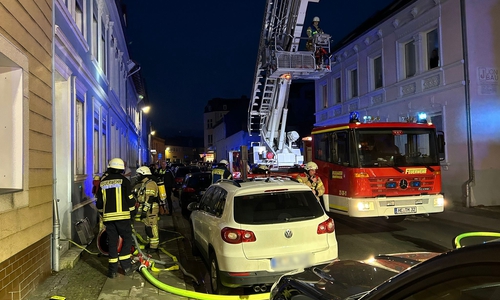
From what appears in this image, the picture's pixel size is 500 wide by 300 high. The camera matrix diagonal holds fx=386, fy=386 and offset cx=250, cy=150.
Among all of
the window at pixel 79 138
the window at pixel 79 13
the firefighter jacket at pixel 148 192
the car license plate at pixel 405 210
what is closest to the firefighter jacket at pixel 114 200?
the firefighter jacket at pixel 148 192

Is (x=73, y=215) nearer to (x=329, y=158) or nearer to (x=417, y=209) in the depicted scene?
(x=329, y=158)

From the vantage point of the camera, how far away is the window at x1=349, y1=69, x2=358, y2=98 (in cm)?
→ 2020

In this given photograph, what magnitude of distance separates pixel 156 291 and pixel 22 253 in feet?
5.86

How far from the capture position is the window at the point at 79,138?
918 centimetres

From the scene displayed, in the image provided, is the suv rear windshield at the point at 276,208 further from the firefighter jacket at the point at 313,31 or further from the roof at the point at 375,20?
the roof at the point at 375,20

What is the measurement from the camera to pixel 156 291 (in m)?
5.39

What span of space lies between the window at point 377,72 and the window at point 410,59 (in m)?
1.75

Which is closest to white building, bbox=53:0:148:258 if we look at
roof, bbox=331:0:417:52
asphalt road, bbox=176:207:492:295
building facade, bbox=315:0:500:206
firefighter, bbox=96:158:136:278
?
firefighter, bbox=96:158:136:278

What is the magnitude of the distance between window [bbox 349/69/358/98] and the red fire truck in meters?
11.4

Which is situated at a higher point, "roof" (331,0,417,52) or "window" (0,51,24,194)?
"roof" (331,0,417,52)

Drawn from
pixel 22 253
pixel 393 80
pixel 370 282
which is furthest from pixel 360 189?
pixel 393 80

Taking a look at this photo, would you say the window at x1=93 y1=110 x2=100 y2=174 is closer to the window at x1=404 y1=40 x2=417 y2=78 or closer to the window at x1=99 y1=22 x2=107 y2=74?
the window at x1=99 y1=22 x2=107 y2=74

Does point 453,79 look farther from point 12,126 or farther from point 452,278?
point 452,278

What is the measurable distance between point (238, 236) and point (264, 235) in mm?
328
